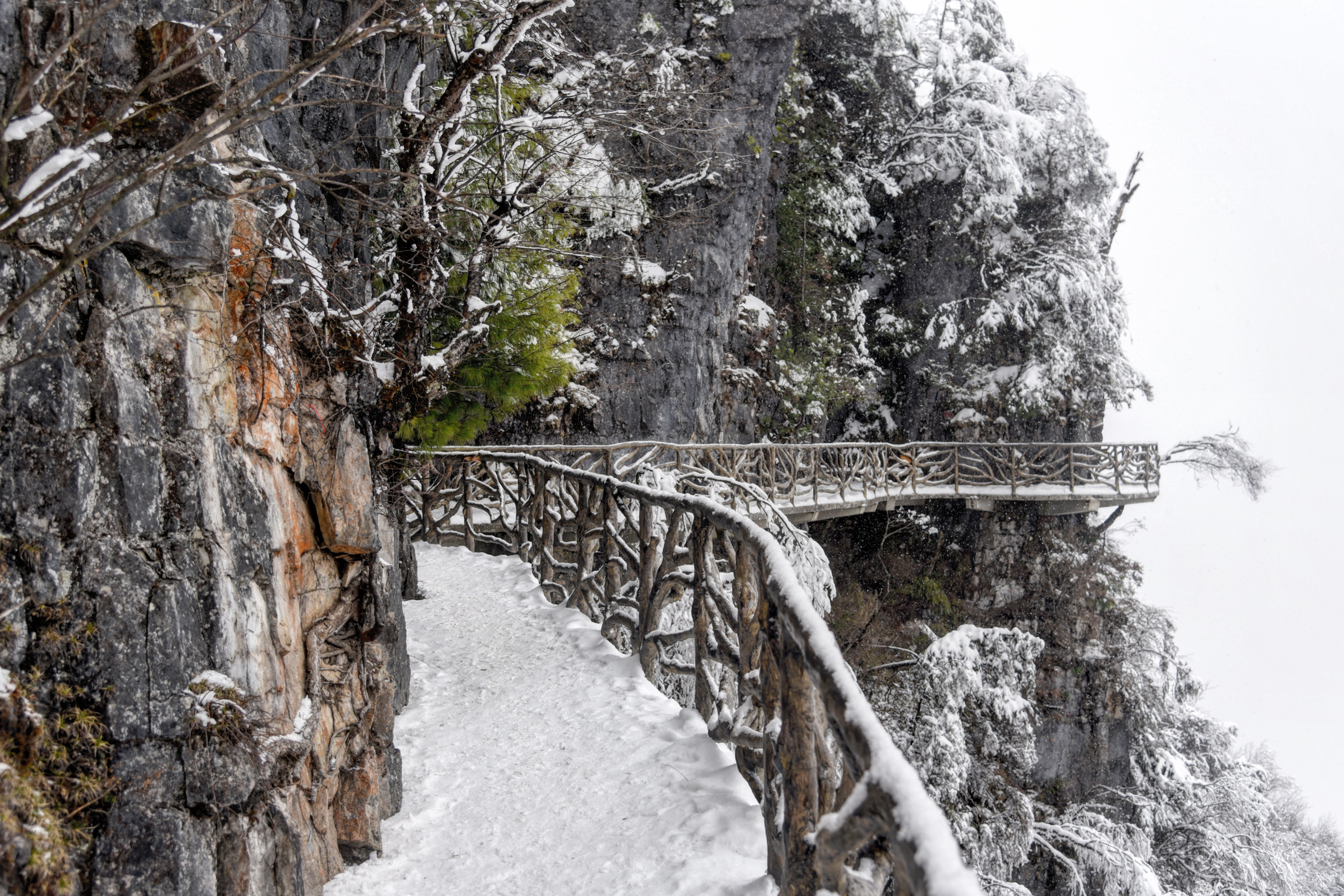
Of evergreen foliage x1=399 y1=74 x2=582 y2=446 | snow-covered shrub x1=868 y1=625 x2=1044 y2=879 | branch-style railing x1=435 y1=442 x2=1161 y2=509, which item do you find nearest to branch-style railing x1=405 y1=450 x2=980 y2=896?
evergreen foliage x1=399 y1=74 x2=582 y2=446

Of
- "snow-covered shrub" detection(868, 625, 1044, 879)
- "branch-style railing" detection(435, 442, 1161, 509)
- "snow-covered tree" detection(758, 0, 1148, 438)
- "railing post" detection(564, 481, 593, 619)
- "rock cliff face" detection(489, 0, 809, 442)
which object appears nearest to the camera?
"railing post" detection(564, 481, 593, 619)

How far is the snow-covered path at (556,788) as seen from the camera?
3.16m

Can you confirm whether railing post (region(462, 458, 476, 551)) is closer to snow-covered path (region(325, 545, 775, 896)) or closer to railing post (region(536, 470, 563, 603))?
railing post (region(536, 470, 563, 603))

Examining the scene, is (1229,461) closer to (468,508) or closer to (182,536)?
(468,508)

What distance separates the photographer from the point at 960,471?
16891mm

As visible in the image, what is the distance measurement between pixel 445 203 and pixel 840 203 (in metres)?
15.7

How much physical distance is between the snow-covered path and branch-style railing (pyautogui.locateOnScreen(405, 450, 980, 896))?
0.23 meters

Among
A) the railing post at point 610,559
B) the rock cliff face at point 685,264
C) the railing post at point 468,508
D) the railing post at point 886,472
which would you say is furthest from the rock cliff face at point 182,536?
the railing post at point 886,472

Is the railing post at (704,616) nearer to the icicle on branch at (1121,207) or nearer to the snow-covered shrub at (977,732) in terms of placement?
the snow-covered shrub at (977,732)

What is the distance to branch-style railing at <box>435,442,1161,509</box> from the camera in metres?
14.2

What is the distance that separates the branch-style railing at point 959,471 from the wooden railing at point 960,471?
2 centimetres

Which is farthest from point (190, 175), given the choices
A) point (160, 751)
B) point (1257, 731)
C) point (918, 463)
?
point (1257, 731)

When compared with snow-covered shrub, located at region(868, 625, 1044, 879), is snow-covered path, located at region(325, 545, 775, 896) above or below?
above

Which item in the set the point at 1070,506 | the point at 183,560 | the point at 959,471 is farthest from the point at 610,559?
the point at 1070,506
